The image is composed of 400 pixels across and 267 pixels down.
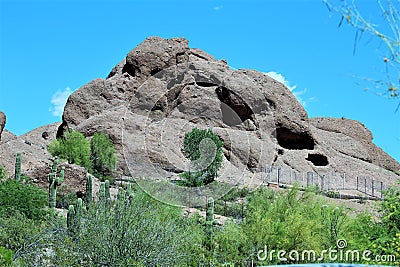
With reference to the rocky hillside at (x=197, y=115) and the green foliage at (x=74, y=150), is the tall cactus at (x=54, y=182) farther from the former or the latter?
the rocky hillside at (x=197, y=115)

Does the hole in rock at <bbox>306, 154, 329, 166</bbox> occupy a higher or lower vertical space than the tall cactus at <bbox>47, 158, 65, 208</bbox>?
higher

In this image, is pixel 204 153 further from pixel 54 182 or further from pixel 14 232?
pixel 14 232

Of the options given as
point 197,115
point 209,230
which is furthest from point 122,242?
point 197,115

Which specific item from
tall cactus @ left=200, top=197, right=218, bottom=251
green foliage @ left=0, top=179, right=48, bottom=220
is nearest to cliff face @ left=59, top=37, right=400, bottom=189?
green foliage @ left=0, top=179, right=48, bottom=220

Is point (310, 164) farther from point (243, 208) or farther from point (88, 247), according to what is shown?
point (88, 247)

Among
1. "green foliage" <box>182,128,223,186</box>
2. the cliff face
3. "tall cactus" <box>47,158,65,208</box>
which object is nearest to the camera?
"tall cactus" <box>47,158,65,208</box>

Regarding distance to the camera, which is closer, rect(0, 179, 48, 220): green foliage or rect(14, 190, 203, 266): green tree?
rect(14, 190, 203, 266): green tree

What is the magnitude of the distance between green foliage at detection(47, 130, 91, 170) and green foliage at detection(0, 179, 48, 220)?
12.3 metres

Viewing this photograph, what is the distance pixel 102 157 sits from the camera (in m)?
32.4

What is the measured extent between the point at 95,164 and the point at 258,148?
37.7ft

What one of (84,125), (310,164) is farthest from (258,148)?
(84,125)

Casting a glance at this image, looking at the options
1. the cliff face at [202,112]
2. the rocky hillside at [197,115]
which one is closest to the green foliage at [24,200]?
the rocky hillside at [197,115]

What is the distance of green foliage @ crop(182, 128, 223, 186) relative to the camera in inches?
1264

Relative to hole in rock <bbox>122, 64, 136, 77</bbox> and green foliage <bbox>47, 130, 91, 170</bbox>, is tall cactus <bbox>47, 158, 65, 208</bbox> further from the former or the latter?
hole in rock <bbox>122, 64, 136, 77</bbox>
